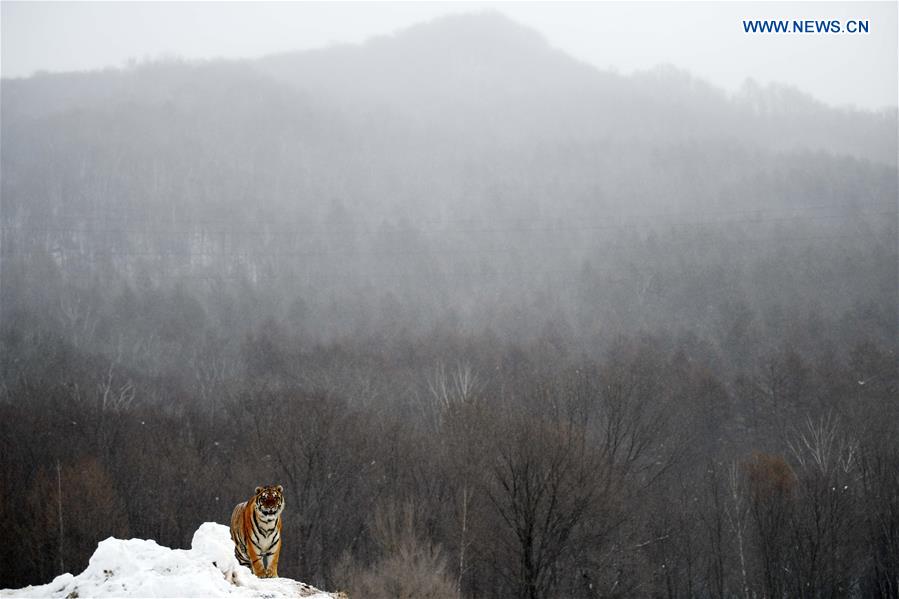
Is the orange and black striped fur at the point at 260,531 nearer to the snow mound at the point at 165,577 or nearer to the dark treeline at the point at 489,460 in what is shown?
the snow mound at the point at 165,577

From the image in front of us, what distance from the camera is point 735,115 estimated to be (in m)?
124

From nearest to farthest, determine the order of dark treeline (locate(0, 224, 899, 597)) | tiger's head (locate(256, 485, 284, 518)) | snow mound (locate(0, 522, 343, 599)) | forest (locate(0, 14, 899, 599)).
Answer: snow mound (locate(0, 522, 343, 599)) → tiger's head (locate(256, 485, 284, 518)) → dark treeline (locate(0, 224, 899, 597)) → forest (locate(0, 14, 899, 599))

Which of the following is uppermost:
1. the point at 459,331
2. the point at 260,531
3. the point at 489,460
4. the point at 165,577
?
the point at 165,577

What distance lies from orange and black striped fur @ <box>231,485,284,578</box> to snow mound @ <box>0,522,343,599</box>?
3.01 ft

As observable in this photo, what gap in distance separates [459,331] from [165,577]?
47460 mm

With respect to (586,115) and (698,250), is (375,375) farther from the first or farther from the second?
(586,115)

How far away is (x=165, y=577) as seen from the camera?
633 centimetres

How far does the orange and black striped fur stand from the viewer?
8.59 m

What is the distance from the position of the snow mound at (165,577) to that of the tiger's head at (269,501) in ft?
2.96

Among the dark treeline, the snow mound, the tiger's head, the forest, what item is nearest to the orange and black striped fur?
the tiger's head

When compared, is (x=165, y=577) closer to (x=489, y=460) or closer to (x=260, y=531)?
(x=260, y=531)

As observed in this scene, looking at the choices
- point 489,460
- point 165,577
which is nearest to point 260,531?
point 165,577

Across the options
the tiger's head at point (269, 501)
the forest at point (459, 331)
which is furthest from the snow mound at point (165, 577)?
the forest at point (459, 331)

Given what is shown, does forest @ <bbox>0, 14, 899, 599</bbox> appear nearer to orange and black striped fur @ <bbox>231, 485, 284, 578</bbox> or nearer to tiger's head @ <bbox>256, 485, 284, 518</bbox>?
orange and black striped fur @ <bbox>231, 485, 284, 578</bbox>
